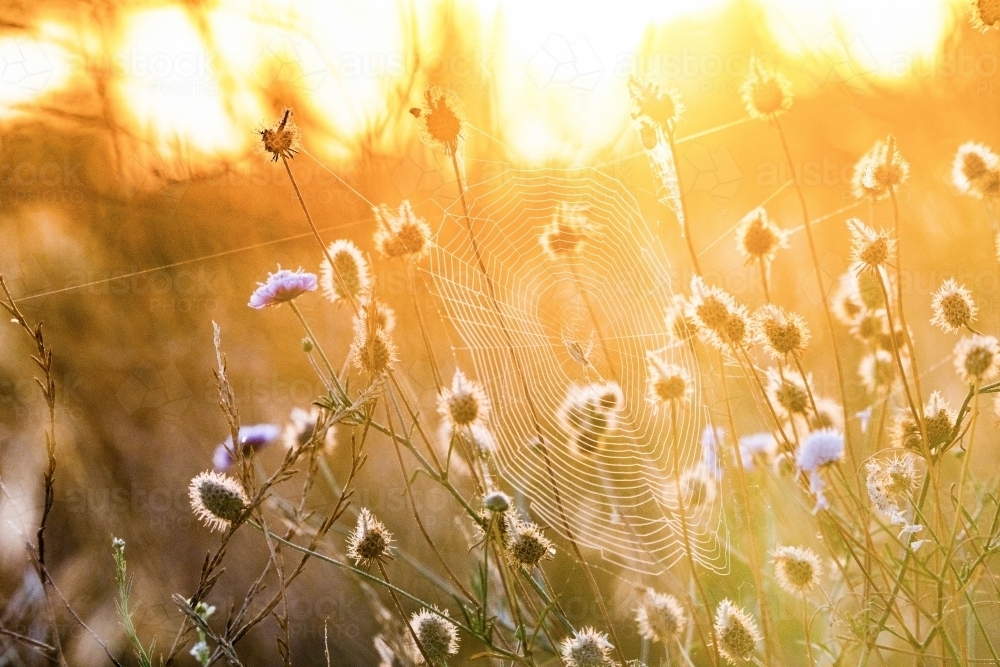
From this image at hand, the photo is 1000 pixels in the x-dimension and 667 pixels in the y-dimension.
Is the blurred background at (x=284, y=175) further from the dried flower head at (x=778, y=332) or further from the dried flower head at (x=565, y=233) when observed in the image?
the dried flower head at (x=778, y=332)

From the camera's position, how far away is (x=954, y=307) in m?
0.69

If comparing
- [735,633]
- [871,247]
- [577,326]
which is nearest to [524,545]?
[735,633]

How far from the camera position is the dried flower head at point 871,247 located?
0.67 meters

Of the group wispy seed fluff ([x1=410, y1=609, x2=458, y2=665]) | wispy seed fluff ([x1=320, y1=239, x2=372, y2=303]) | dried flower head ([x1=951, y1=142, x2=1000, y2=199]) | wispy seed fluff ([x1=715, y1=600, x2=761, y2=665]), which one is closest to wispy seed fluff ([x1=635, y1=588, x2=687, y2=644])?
wispy seed fluff ([x1=715, y1=600, x2=761, y2=665])

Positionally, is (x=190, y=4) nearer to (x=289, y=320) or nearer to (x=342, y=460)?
(x=289, y=320)

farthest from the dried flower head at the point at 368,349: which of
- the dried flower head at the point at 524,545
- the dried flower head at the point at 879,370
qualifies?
the dried flower head at the point at 879,370

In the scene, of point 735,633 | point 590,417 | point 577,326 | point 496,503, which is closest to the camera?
point 496,503

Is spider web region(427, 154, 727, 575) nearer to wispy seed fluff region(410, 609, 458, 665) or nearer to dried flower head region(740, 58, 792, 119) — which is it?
wispy seed fluff region(410, 609, 458, 665)

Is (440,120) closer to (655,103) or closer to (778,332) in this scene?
(655,103)

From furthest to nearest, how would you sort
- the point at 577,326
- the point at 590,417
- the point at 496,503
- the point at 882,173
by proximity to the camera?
the point at 577,326, the point at 590,417, the point at 882,173, the point at 496,503

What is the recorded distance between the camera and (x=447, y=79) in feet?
5.81

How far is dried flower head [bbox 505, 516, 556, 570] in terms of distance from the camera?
642 mm

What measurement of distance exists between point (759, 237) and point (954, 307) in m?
0.22

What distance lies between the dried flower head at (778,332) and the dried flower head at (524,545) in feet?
1.01
